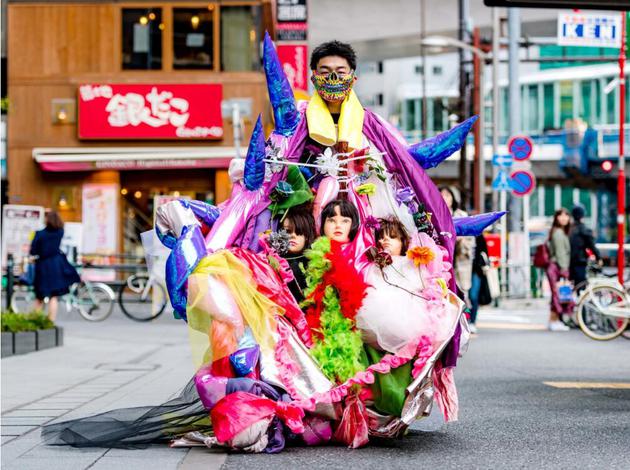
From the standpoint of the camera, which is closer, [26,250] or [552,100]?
[26,250]

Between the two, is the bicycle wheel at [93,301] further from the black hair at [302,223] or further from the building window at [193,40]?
the black hair at [302,223]

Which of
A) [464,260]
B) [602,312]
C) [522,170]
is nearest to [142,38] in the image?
[522,170]

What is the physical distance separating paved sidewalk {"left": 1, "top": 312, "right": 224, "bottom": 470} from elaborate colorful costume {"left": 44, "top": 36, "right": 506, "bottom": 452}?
0.93ft

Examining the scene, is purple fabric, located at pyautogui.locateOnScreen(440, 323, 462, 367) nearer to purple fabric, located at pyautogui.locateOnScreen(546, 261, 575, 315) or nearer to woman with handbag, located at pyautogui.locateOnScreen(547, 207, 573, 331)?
purple fabric, located at pyautogui.locateOnScreen(546, 261, 575, 315)

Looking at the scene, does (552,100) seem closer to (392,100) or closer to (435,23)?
(435,23)

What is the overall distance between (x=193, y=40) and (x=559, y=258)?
12196 millimetres

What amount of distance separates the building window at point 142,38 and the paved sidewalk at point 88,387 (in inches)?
443

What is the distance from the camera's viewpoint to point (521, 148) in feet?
73.5

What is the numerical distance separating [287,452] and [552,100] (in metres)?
40.1

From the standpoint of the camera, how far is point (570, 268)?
1700 cm

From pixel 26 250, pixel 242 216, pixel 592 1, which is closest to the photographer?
pixel 242 216

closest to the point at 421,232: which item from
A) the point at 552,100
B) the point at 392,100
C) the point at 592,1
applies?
the point at 592,1

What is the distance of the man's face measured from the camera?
6473mm

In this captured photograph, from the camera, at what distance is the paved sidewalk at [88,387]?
5.43 metres
